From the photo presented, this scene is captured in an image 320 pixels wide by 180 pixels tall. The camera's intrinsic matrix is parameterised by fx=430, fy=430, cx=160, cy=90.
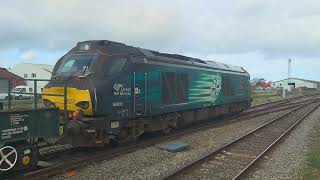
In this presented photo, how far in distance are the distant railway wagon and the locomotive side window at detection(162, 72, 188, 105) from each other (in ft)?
21.2

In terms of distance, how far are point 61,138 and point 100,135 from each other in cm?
149

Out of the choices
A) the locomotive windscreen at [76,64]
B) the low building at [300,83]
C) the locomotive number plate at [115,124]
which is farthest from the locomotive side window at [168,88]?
the low building at [300,83]

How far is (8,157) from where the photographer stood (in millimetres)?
9219

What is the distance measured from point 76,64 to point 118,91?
62.5 inches

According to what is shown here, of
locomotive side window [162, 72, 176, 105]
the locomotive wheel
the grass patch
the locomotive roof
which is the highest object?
the locomotive roof

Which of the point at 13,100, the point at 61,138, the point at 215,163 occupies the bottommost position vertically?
the point at 215,163

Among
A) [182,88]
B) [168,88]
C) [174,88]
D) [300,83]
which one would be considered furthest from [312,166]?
[300,83]

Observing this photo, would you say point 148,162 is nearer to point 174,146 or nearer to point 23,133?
point 174,146

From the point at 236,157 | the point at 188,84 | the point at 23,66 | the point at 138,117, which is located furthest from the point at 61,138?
the point at 23,66

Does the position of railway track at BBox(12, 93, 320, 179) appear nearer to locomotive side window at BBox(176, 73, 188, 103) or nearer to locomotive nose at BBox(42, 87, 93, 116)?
A: locomotive nose at BBox(42, 87, 93, 116)

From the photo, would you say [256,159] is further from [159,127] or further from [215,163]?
[159,127]

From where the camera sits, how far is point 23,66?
7531cm

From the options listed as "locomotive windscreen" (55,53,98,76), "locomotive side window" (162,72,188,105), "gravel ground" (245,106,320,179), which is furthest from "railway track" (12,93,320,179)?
"gravel ground" (245,106,320,179)

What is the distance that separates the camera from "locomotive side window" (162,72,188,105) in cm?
1647
